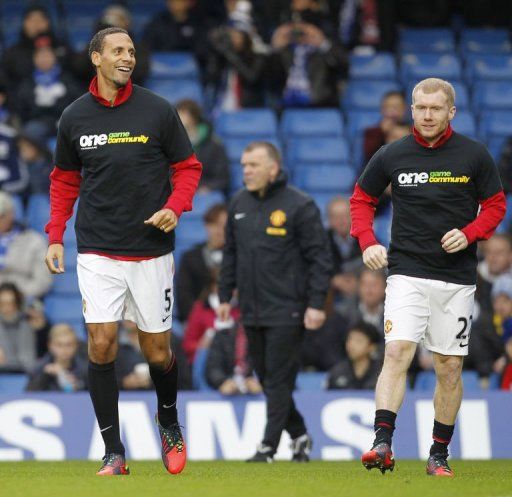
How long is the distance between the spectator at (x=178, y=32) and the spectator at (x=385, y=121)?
2.53m

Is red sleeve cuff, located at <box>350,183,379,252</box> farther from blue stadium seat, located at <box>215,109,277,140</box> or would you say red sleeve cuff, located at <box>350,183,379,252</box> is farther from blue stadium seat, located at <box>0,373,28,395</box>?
blue stadium seat, located at <box>215,109,277,140</box>

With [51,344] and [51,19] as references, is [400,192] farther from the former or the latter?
[51,19]

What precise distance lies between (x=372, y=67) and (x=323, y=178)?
2.25 metres

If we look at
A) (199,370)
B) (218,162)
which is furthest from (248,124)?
(199,370)

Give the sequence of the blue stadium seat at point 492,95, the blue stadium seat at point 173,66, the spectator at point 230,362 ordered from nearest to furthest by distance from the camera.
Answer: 1. the spectator at point 230,362
2. the blue stadium seat at point 173,66
3. the blue stadium seat at point 492,95

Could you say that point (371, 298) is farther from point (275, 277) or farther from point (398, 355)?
point (398, 355)

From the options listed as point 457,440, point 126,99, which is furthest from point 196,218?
point 126,99

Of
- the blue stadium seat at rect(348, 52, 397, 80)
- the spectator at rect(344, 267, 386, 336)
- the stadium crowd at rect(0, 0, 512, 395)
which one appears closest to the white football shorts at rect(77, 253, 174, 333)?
the stadium crowd at rect(0, 0, 512, 395)

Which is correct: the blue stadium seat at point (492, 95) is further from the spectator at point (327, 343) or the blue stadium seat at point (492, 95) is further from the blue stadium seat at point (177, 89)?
the spectator at point (327, 343)

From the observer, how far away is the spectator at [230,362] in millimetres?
12297

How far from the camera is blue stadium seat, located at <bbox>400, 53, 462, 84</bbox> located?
17.4 meters

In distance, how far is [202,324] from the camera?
1326 centimetres

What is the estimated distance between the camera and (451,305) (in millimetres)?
8492

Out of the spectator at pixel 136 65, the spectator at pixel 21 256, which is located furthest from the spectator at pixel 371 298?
the spectator at pixel 136 65
